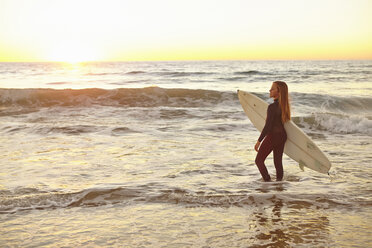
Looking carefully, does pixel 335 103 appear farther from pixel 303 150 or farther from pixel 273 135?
pixel 273 135

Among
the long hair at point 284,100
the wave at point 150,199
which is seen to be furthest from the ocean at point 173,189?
the long hair at point 284,100

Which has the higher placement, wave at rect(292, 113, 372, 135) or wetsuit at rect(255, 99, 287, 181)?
wetsuit at rect(255, 99, 287, 181)

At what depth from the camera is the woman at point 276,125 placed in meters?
5.37

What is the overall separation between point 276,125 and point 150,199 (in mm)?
2146

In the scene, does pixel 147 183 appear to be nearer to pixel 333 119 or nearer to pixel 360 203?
pixel 360 203

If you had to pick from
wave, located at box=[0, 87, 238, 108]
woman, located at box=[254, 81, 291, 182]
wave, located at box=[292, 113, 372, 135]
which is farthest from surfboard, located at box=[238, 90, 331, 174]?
wave, located at box=[0, 87, 238, 108]

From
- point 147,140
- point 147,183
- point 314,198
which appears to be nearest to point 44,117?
point 147,140

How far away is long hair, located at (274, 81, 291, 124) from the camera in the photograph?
5.34 meters

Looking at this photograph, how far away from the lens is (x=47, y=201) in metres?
5.07

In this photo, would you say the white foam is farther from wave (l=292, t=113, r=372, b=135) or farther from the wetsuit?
the wetsuit

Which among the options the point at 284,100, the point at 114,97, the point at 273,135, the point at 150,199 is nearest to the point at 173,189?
the point at 150,199

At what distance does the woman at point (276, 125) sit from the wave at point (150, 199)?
0.69 m

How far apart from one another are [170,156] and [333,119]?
6886mm

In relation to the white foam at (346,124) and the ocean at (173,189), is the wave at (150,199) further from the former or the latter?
the white foam at (346,124)
